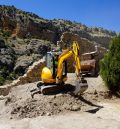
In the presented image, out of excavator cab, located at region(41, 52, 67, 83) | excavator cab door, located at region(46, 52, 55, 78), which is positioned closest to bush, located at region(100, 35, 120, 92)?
excavator cab, located at region(41, 52, 67, 83)

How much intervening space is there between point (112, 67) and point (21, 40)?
170 ft

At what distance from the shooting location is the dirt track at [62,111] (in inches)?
696

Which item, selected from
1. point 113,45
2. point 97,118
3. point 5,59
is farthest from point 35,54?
point 97,118

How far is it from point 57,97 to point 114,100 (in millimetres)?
2959

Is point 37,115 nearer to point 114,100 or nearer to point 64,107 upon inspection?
point 64,107

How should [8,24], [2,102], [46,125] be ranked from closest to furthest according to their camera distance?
1. [46,125]
2. [2,102]
3. [8,24]

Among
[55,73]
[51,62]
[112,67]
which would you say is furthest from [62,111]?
[112,67]

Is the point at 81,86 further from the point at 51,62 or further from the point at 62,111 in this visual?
the point at 51,62

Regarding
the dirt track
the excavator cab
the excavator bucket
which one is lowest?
the dirt track

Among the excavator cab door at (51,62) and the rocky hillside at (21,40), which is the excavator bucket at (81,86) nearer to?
the excavator cab door at (51,62)

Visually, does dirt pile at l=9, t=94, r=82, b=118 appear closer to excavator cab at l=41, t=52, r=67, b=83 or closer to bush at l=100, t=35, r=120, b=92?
excavator cab at l=41, t=52, r=67, b=83

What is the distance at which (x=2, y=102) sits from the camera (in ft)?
74.0

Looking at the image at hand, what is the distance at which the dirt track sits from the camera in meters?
17.7

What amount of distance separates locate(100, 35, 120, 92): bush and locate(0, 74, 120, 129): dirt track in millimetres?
577
